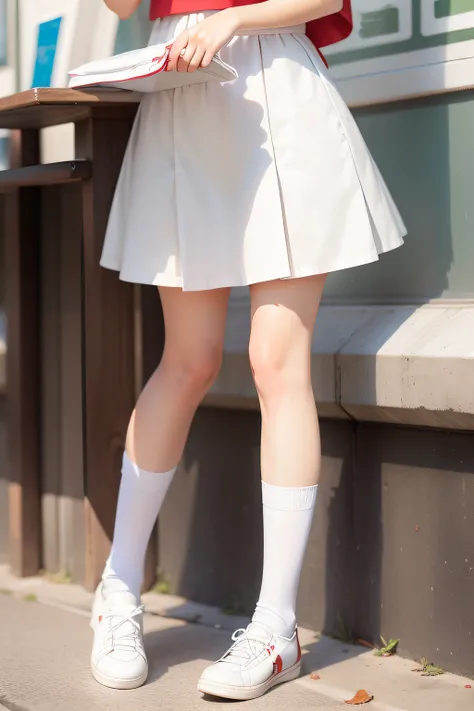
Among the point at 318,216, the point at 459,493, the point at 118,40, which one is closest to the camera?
the point at 318,216

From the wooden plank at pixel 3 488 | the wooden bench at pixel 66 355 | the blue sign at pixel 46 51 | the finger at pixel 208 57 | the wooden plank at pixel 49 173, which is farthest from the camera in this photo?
the wooden plank at pixel 3 488

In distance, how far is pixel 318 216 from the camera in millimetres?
2133

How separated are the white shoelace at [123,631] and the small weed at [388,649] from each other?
0.53 meters

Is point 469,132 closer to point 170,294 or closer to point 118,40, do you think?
point 170,294

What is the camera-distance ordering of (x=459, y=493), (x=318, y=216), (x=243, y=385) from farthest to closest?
(x=243, y=385) < (x=459, y=493) < (x=318, y=216)

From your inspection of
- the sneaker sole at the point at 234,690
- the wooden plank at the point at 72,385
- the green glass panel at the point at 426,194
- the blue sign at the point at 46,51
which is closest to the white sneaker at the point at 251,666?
the sneaker sole at the point at 234,690

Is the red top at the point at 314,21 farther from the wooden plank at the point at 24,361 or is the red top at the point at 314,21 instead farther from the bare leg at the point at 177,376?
the wooden plank at the point at 24,361

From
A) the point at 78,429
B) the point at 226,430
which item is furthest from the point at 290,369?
the point at 78,429

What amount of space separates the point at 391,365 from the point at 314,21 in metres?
0.74

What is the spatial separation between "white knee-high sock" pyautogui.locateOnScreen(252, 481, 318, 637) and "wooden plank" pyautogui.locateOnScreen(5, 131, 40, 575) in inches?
47.2

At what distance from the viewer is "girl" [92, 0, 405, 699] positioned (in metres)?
2.13

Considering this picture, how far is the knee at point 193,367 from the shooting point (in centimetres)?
233

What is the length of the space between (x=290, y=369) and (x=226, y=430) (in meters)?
0.66

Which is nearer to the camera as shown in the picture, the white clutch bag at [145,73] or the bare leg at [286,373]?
the white clutch bag at [145,73]
